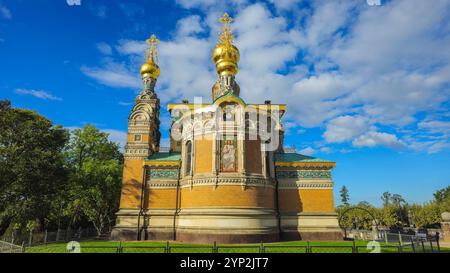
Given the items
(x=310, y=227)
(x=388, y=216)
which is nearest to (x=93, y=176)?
(x=310, y=227)

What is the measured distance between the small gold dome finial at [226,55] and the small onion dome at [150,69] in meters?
6.25

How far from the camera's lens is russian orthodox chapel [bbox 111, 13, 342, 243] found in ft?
60.9

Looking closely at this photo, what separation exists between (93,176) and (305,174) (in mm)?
19337

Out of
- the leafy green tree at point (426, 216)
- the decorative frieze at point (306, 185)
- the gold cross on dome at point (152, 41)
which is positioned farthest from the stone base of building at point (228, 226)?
the leafy green tree at point (426, 216)

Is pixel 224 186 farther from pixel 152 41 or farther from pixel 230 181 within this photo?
pixel 152 41

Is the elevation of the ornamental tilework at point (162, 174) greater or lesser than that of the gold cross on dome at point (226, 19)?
lesser

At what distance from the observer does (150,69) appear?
27500mm

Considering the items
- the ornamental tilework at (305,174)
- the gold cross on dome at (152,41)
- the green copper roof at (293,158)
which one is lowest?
the ornamental tilework at (305,174)

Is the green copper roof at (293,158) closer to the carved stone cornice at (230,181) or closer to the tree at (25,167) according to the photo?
the carved stone cornice at (230,181)

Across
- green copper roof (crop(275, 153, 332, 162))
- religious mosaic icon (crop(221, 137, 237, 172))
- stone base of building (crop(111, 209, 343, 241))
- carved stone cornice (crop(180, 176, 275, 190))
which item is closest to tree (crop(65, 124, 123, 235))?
stone base of building (crop(111, 209, 343, 241))

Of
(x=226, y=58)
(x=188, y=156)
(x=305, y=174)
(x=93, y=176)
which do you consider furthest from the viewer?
(x=93, y=176)

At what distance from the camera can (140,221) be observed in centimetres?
2131

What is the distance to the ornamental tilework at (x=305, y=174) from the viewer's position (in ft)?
72.1
